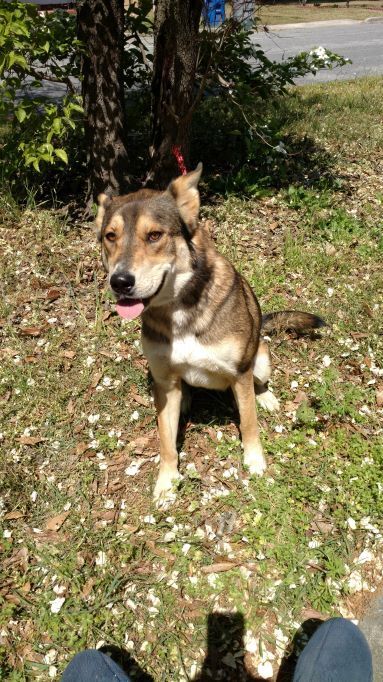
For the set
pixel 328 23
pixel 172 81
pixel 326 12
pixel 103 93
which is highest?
pixel 326 12

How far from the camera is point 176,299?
286cm

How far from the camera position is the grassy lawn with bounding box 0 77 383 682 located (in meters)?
2.69

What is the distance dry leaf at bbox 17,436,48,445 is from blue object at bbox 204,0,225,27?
15.0 feet

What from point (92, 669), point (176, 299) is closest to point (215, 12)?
point (176, 299)

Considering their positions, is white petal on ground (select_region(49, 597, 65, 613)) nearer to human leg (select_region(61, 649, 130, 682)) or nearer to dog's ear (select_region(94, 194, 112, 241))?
human leg (select_region(61, 649, 130, 682))

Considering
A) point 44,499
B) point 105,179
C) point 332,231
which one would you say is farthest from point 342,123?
point 44,499

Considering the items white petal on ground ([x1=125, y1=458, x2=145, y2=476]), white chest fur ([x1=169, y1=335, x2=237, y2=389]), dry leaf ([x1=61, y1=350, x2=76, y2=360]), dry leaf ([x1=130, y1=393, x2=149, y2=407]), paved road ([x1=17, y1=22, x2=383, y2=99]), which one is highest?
paved road ([x1=17, y1=22, x2=383, y2=99])

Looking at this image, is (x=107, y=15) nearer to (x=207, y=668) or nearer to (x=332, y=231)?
(x=332, y=231)

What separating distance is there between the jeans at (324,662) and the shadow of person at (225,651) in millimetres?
333

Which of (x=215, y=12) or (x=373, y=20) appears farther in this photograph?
(x=373, y=20)

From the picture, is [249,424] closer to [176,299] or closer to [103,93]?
[176,299]

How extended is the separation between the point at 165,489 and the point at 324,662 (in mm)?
1421

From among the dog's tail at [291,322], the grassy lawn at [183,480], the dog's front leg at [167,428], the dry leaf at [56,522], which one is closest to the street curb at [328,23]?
the grassy lawn at [183,480]

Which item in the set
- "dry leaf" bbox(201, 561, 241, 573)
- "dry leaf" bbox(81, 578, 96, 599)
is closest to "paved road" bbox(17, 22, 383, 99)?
"dry leaf" bbox(81, 578, 96, 599)
